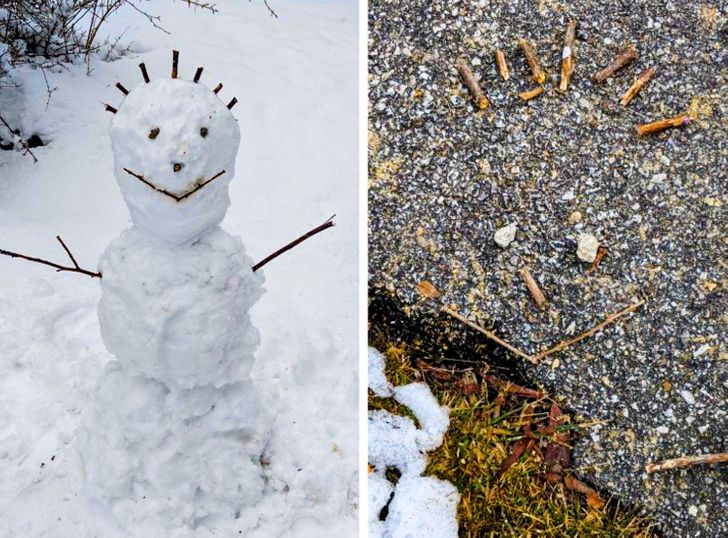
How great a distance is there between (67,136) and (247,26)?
78 cm

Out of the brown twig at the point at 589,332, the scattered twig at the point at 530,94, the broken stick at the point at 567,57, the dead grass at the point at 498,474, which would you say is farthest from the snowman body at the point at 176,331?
the broken stick at the point at 567,57

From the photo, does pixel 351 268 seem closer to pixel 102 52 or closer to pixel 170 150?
pixel 170 150

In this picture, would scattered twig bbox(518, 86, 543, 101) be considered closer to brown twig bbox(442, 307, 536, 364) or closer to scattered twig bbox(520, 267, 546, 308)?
scattered twig bbox(520, 267, 546, 308)

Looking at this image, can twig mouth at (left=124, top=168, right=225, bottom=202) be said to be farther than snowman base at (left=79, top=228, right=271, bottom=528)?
No

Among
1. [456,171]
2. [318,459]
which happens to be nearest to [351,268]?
[456,171]

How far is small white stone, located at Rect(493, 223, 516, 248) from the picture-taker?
2145 mm

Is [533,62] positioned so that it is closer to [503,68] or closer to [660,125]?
[503,68]

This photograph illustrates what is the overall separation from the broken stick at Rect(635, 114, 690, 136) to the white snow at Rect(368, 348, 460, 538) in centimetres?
98

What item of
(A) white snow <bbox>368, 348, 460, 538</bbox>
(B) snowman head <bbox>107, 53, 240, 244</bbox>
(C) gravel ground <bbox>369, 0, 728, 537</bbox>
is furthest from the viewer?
(C) gravel ground <bbox>369, 0, 728, 537</bbox>

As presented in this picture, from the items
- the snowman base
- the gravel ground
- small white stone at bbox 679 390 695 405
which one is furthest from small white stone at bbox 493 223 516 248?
the snowman base

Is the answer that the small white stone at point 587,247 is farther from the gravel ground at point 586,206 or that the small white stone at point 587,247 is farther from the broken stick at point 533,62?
the broken stick at point 533,62

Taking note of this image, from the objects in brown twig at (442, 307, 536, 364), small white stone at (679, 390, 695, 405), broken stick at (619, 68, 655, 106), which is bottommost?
small white stone at (679, 390, 695, 405)

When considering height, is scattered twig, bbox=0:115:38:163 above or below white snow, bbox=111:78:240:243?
below

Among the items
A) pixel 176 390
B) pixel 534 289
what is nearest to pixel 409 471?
pixel 534 289
